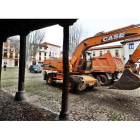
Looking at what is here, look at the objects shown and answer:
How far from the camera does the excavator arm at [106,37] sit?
16.3 feet

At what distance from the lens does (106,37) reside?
5711 mm

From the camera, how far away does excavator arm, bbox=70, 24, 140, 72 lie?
16.3 ft

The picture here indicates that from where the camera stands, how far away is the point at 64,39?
3.40 metres

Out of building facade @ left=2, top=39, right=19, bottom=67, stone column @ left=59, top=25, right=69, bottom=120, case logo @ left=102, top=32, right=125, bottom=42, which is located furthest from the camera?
building facade @ left=2, top=39, right=19, bottom=67

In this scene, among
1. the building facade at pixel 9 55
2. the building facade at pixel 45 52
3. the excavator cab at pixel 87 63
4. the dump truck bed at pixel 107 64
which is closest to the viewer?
the excavator cab at pixel 87 63

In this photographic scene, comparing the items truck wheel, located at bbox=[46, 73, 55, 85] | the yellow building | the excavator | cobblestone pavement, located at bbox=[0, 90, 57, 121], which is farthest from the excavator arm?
the yellow building

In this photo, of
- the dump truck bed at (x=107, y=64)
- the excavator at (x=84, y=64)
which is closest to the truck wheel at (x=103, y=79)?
the dump truck bed at (x=107, y=64)

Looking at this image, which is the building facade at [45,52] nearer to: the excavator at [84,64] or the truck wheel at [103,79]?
the excavator at [84,64]

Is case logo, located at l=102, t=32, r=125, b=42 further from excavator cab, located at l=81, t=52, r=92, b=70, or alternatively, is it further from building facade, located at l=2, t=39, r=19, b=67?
building facade, located at l=2, t=39, r=19, b=67

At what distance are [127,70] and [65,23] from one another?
3.24m

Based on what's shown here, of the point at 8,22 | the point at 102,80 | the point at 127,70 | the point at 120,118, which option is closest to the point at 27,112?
the point at 120,118

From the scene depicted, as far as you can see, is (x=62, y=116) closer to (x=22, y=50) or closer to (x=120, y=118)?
(x=120, y=118)

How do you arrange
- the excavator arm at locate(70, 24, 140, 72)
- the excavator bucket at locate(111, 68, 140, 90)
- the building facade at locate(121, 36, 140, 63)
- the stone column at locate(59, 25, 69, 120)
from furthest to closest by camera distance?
the building facade at locate(121, 36, 140, 63)
the excavator arm at locate(70, 24, 140, 72)
the excavator bucket at locate(111, 68, 140, 90)
the stone column at locate(59, 25, 69, 120)

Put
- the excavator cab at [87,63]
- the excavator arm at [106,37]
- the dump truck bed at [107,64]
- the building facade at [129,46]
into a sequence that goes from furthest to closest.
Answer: the building facade at [129,46], the dump truck bed at [107,64], the excavator cab at [87,63], the excavator arm at [106,37]
